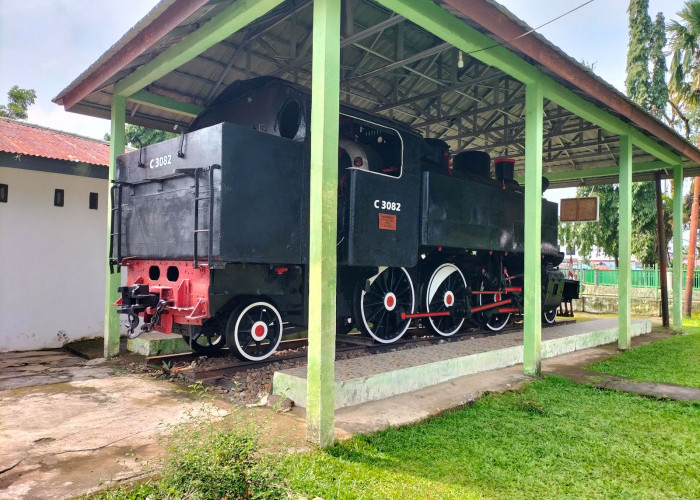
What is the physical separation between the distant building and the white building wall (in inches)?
0.5

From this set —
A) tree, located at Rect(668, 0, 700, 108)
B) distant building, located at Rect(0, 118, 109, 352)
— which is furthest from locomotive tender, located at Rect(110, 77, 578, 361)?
tree, located at Rect(668, 0, 700, 108)

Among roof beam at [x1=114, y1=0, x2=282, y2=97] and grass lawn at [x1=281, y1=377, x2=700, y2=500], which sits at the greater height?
roof beam at [x1=114, y1=0, x2=282, y2=97]

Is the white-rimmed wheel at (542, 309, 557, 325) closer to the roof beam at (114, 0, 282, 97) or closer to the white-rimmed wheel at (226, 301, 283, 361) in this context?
the white-rimmed wheel at (226, 301, 283, 361)

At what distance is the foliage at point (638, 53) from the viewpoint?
70.5ft

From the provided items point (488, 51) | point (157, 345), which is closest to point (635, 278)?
point (488, 51)

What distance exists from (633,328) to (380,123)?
683 cm

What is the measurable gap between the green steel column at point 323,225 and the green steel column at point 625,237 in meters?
6.11

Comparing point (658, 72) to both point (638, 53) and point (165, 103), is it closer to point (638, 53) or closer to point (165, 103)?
point (638, 53)

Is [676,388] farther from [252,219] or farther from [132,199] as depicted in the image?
[132,199]

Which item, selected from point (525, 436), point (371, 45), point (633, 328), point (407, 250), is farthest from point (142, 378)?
point (633, 328)

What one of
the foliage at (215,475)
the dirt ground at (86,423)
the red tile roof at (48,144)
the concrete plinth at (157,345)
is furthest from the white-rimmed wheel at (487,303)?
the foliage at (215,475)

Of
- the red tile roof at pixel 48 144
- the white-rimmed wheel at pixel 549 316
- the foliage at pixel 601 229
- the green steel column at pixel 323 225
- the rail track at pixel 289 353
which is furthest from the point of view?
the foliage at pixel 601 229

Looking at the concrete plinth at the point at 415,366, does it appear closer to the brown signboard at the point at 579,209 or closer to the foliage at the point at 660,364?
the foliage at the point at 660,364

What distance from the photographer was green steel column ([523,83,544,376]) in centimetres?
570
